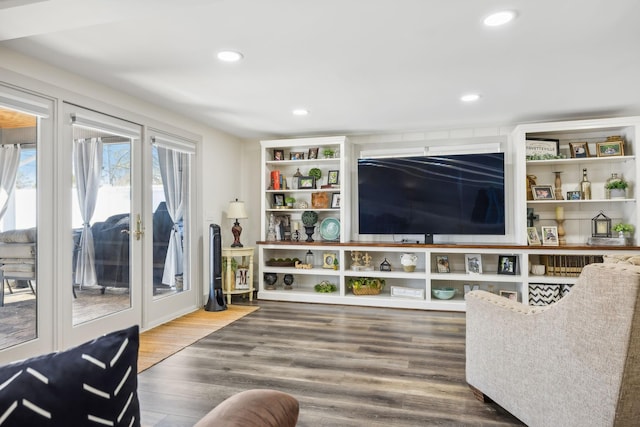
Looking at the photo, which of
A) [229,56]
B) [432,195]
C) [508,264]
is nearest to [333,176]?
[432,195]

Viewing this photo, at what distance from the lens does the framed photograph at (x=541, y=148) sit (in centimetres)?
470

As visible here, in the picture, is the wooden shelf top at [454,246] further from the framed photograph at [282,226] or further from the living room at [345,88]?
the framed photograph at [282,226]

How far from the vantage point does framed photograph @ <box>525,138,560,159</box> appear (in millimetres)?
4695

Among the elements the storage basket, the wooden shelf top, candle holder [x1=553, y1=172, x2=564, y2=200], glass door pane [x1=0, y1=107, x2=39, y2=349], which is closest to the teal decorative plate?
the wooden shelf top

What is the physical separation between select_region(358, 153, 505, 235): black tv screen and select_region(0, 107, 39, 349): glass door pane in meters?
3.58

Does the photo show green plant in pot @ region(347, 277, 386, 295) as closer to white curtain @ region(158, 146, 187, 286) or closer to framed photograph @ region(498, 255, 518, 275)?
framed photograph @ region(498, 255, 518, 275)

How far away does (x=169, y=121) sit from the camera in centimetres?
438

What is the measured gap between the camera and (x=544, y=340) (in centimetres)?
187

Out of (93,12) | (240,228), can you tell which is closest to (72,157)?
(93,12)

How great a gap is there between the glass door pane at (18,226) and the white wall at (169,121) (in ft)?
0.97

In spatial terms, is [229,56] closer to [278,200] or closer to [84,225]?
[84,225]

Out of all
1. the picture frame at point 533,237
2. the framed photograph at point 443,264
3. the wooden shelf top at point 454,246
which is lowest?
the framed photograph at point 443,264

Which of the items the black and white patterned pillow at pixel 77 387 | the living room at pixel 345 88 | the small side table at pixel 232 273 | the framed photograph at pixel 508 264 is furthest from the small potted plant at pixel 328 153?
the black and white patterned pillow at pixel 77 387

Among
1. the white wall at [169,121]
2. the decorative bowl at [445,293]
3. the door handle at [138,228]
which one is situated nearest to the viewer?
the white wall at [169,121]
